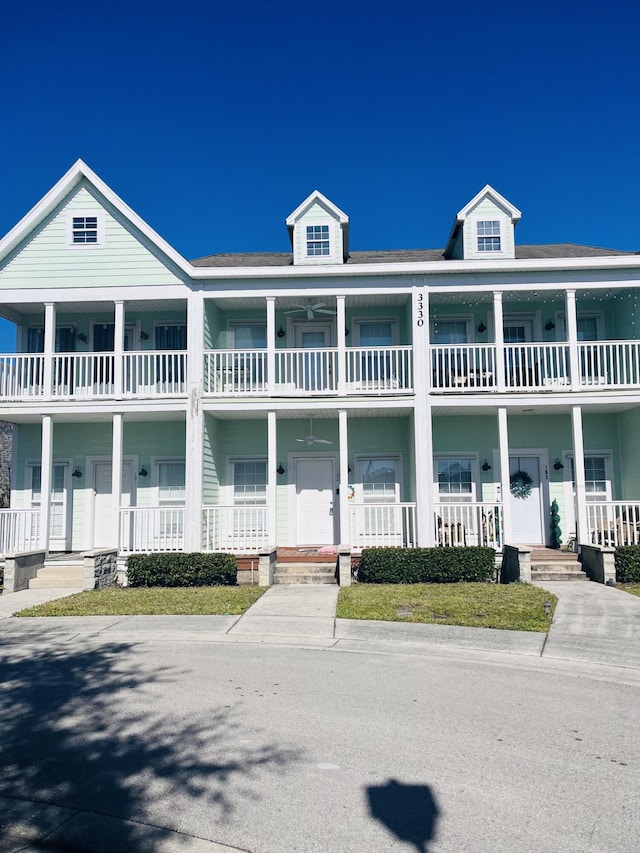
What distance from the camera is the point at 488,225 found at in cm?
1488

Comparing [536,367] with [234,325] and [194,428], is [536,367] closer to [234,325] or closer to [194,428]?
[234,325]

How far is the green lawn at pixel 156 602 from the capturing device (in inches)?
Answer: 388

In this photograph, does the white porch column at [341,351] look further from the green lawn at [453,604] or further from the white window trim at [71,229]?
the white window trim at [71,229]

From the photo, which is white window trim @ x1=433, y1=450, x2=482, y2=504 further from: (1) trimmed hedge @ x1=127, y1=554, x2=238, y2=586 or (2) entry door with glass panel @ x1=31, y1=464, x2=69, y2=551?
(2) entry door with glass panel @ x1=31, y1=464, x2=69, y2=551

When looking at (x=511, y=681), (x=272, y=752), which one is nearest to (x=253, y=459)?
(x=511, y=681)

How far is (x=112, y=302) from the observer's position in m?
14.5

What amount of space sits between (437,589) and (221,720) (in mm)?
6888

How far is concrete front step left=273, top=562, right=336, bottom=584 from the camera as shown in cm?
1256

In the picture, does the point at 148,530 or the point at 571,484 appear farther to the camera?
the point at 571,484

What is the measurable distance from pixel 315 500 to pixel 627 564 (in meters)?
7.14

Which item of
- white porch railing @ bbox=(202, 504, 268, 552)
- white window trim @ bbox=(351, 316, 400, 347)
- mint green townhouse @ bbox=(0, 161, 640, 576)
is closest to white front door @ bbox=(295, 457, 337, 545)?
mint green townhouse @ bbox=(0, 161, 640, 576)

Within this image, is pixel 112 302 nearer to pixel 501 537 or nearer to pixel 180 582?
pixel 180 582

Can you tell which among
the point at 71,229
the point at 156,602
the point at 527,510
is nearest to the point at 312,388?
the point at 527,510

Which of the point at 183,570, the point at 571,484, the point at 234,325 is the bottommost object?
the point at 183,570
